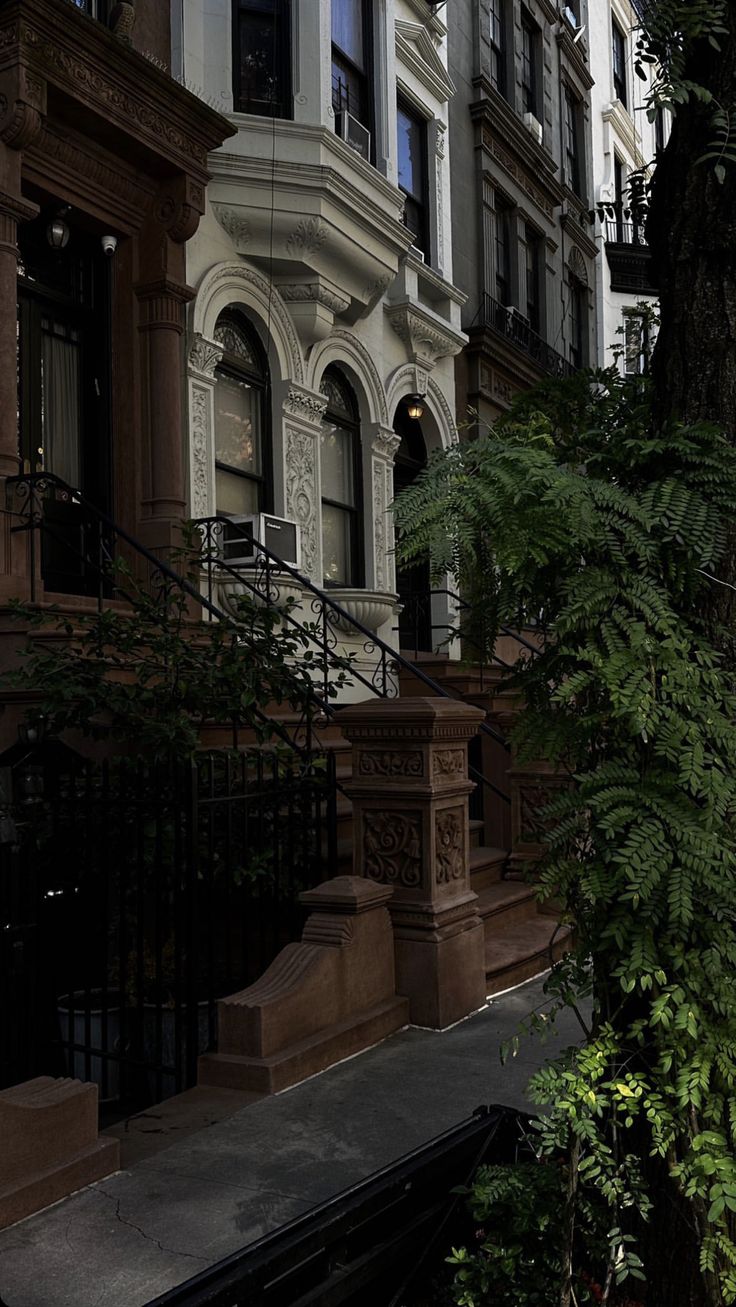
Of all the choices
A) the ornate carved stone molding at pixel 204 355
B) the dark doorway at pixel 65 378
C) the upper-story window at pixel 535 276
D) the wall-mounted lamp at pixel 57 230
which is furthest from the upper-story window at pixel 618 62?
the wall-mounted lamp at pixel 57 230

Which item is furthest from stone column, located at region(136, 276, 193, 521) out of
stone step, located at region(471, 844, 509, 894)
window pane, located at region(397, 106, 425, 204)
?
window pane, located at region(397, 106, 425, 204)

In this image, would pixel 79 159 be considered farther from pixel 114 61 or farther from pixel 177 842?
pixel 177 842

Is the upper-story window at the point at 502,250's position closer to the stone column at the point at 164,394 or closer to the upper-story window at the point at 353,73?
the upper-story window at the point at 353,73

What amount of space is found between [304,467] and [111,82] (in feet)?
13.7

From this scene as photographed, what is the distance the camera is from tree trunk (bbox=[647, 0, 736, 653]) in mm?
2977

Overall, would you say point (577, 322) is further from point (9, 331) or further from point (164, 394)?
point (9, 331)

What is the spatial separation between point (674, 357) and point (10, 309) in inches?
261

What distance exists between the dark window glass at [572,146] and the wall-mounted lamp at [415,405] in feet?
30.7

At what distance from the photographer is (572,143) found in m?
22.5

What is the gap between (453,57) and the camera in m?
16.5

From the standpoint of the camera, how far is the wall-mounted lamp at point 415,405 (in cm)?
1493

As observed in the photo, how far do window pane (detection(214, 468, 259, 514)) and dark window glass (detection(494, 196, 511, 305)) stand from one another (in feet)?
26.6

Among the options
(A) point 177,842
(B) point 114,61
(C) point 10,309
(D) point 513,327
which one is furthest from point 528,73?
(A) point 177,842

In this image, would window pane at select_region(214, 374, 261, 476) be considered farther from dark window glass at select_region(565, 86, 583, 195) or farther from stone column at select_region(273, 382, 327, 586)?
dark window glass at select_region(565, 86, 583, 195)
